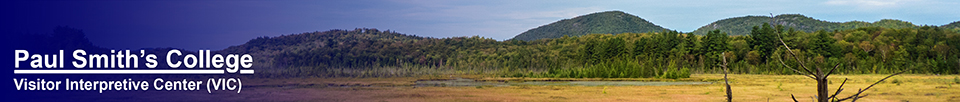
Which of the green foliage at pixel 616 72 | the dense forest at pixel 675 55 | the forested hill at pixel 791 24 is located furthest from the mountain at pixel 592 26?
the green foliage at pixel 616 72

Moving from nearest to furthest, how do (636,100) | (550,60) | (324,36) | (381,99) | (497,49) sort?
(636,100) → (381,99) → (550,60) → (497,49) → (324,36)

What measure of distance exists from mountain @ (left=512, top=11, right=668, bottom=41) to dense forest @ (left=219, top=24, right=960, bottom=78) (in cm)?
4167

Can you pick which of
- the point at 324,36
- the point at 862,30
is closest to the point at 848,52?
the point at 862,30

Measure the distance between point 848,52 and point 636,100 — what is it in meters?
44.9

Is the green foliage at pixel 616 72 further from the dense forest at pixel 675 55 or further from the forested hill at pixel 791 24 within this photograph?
the forested hill at pixel 791 24

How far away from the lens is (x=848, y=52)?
187 feet

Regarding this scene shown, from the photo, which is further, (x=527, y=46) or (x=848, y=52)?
(x=527, y=46)

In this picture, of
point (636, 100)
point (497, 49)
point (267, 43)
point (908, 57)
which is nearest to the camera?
point (636, 100)

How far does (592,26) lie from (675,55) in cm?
8394

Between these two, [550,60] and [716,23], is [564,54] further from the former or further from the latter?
[716,23]

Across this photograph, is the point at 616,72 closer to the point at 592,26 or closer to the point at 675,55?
the point at 675,55

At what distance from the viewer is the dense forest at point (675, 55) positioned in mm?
48844

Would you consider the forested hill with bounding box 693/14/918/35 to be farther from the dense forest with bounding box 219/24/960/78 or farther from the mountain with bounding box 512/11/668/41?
the dense forest with bounding box 219/24/960/78

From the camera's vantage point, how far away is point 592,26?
145500mm
